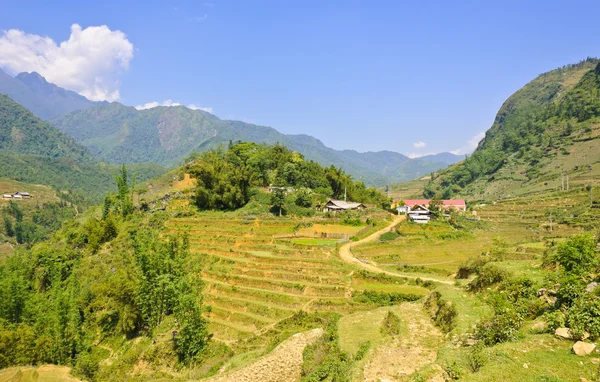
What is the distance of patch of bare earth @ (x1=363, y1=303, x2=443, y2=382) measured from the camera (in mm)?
12195

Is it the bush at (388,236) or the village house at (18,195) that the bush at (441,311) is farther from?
the village house at (18,195)

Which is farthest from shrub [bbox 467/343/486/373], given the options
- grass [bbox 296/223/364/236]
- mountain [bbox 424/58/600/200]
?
mountain [bbox 424/58/600/200]

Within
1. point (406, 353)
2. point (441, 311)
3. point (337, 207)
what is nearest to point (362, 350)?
point (406, 353)

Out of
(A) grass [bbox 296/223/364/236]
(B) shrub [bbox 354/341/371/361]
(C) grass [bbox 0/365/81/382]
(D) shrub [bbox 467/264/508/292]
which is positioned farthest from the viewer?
(A) grass [bbox 296/223/364/236]

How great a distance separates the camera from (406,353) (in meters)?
13.9

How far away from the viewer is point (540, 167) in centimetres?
10325

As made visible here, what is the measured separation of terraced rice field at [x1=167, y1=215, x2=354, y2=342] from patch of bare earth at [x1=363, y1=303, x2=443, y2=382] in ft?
Result: 31.5

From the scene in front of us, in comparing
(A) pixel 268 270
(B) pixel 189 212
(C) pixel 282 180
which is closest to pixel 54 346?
(A) pixel 268 270

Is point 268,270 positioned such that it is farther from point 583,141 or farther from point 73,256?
point 583,141

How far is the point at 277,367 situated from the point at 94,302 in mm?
27730

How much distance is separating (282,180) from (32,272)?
3831 centimetres

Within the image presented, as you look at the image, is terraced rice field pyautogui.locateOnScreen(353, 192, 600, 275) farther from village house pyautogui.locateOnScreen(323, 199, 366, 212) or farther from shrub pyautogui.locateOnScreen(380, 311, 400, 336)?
shrub pyautogui.locateOnScreen(380, 311, 400, 336)

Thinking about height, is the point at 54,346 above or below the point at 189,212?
below

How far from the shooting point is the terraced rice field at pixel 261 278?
85.9ft
